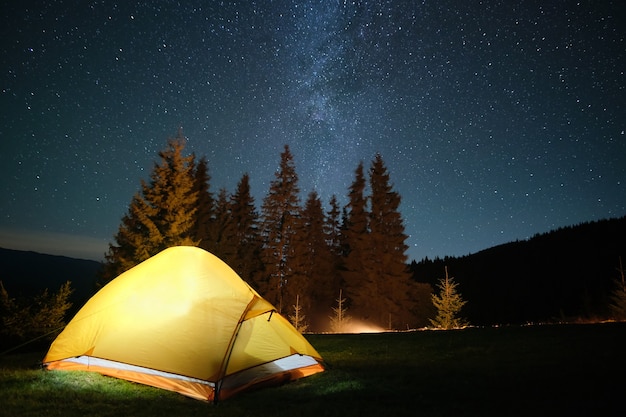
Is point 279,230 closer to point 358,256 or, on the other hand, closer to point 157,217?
point 358,256

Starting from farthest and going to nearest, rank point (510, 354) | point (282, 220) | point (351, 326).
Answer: point (282, 220) → point (351, 326) → point (510, 354)

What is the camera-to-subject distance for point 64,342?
7.19 meters

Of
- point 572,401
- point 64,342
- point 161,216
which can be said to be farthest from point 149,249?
point 572,401

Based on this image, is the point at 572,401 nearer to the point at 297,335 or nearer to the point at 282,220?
the point at 297,335

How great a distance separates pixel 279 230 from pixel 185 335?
2887 cm

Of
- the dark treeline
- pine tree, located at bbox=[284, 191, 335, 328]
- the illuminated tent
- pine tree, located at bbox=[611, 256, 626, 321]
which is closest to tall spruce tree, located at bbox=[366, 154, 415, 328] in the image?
the dark treeline

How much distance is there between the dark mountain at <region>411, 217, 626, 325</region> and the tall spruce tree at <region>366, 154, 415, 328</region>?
43192mm

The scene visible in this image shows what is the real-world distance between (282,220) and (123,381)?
29.1 m

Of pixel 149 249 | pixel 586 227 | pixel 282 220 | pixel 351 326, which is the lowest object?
pixel 351 326

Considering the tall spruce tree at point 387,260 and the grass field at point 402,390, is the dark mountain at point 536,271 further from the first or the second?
the grass field at point 402,390

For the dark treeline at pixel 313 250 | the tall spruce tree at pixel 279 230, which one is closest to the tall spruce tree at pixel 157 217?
the dark treeline at pixel 313 250

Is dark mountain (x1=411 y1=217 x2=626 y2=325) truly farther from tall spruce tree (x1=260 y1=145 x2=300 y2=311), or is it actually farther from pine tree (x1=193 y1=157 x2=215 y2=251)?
pine tree (x1=193 y1=157 x2=215 y2=251)

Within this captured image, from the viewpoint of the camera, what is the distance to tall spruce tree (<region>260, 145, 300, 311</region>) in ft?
114

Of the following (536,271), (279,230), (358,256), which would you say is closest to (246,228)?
(279,230)
